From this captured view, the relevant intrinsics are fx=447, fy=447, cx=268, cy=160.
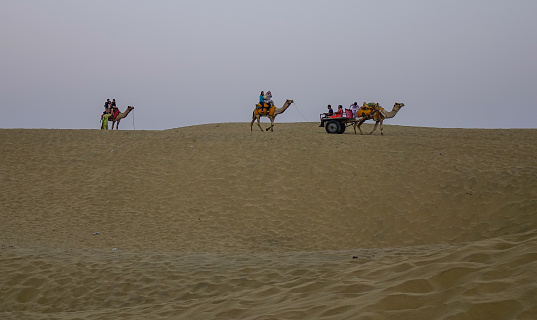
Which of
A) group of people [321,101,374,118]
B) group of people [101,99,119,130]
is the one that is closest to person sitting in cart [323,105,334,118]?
group of people [321,101,374,118]

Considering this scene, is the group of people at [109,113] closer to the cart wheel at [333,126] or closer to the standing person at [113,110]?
the standing person at [113,110]

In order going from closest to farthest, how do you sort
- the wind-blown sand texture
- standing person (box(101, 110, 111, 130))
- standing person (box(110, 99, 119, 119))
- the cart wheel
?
the wind-blown sand texture, the cart wheel, standing person (box(110, 99, 119, 119)), standing person (box(101, 110, 111, 130))

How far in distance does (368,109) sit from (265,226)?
1106 cm

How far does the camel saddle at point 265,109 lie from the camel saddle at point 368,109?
4.24 metres

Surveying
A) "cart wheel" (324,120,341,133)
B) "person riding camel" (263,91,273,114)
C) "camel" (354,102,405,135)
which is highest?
"person riding camel" (263,91,273,114)

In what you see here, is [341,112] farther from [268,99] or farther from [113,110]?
[113,110]

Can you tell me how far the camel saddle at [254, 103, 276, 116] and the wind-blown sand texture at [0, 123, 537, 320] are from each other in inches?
71.2

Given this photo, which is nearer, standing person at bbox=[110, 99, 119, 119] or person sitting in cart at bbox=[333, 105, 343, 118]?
person sitting in cart at bbox=[333, 105, 343, 118]

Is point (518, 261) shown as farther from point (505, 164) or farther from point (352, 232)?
point (505, 164)

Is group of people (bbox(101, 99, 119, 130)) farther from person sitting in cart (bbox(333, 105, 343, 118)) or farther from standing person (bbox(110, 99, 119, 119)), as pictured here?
person sitting in cart (bbox(333, 105, 343, 118))

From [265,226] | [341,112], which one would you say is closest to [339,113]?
[341,112]

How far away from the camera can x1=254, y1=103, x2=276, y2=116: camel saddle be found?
21.6 meters

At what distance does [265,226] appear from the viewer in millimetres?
12578

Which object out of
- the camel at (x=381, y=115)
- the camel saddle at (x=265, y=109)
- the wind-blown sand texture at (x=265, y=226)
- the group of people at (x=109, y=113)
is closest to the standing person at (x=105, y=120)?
the group of people at (x=109, y=113)
